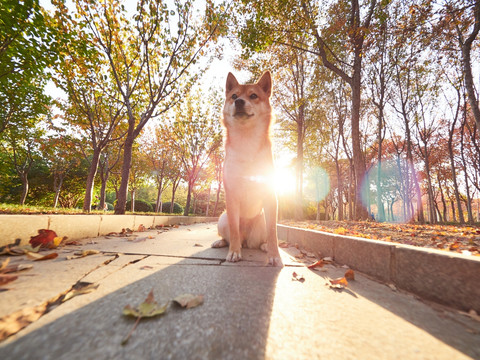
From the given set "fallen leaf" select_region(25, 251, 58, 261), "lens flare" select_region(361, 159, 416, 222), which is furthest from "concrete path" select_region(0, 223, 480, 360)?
"lens flare" select_region(361, 159, 416, 222)

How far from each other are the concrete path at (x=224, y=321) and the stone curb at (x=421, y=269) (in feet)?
0.41

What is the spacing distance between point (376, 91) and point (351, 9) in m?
9.63

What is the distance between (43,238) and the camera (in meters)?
2.62

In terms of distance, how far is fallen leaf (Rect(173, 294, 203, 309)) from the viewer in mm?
1162

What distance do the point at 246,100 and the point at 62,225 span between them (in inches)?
129

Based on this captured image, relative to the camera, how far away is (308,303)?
137 cm

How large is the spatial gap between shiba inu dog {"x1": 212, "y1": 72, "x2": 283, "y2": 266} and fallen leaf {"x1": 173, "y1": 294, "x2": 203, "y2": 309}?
A: 1223 millimetres

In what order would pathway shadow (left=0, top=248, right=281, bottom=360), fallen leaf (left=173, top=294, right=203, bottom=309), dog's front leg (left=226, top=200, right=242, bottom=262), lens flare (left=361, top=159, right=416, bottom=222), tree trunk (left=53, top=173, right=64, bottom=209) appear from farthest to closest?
lens flare (left=361, top=159, right=416, bottom=222)
tree trunk (left=53, top=173, right=64, bottom=209)
dog's front leg (left=226, top=200, right=242, bottom=262)
fallen leaf (left=173, top=294, right=203, bottom=309)
pathway shadow (left=0, top=248, right=281, bottom=360)

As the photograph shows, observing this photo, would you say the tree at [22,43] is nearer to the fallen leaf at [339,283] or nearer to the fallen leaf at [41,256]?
the fallen leaf at [41,256]

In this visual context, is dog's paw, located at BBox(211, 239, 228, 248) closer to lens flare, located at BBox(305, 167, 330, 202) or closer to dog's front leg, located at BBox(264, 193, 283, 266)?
dog's front leg, located at BBox(264, 193, 283, 266)

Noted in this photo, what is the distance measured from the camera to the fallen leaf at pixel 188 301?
1.16m

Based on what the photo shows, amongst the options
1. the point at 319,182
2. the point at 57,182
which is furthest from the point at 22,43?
the point at 319,182

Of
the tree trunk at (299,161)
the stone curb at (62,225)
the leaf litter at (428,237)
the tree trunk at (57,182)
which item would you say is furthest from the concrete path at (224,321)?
the tree trunk at (57,182)

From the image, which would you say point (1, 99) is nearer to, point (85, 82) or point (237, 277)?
point (85, 82)
